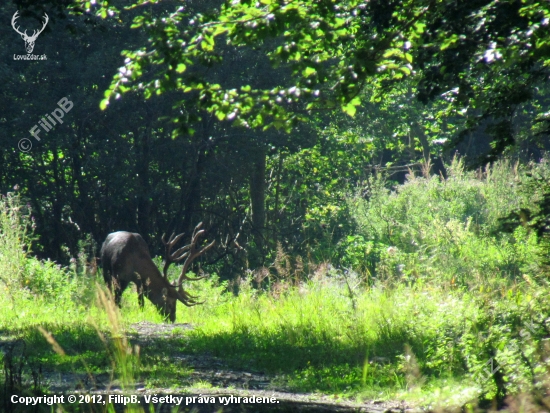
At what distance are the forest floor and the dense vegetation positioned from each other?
17 centimetres

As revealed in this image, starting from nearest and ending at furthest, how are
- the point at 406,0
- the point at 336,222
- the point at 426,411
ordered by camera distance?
the point at 426,411
the point at 406,0
the point at 336,222

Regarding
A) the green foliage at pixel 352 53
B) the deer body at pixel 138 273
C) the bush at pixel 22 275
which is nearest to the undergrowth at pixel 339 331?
the bush at pixel 22 275

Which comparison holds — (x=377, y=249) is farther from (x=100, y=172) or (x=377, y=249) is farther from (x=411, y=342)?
(x=411, y=342)

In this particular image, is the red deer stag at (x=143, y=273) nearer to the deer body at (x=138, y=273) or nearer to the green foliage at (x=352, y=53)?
the deer body at (x=138, y=273)

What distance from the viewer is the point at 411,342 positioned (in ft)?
25.8

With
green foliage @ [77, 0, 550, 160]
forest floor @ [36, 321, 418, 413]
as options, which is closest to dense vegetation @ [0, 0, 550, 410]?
green foliage @ [77, 0, 550, 160]

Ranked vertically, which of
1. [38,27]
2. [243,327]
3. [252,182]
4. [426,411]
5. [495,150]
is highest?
[38,27]

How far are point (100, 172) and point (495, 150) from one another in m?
13.9

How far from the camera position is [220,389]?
6160 mm

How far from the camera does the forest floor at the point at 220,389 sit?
538 centimetres

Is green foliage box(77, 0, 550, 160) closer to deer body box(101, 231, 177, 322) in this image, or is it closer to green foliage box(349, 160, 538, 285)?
green foliage box(349, 160, 538, 285)

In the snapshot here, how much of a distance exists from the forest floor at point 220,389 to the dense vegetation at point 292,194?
0.57ft

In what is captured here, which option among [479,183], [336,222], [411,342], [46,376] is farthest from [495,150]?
[336,222]

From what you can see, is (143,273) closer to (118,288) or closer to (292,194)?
(118,288)
